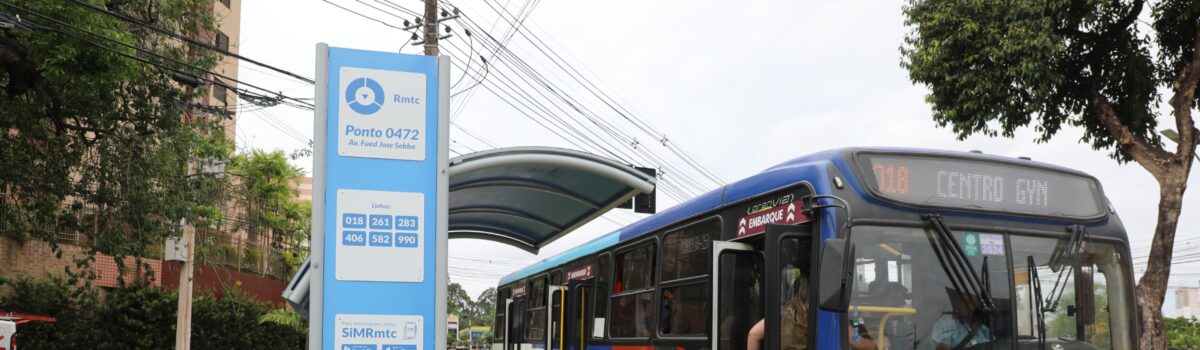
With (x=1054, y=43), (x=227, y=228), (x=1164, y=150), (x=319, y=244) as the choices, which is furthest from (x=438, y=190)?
(x=227, y=228)

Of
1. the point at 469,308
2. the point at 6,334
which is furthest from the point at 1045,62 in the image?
the point at 469,308

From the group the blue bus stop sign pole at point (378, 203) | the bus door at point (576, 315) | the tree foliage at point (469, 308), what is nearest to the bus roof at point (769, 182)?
the bus door at point (576, 315)

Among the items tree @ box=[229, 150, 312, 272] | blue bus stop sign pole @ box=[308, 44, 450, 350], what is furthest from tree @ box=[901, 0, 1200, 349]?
tree @ box=[229, 150, 312, 272]

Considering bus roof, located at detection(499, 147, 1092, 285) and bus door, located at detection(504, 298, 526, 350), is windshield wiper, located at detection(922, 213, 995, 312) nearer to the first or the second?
bus roof, located at detection(499, 147, 1092, 285)

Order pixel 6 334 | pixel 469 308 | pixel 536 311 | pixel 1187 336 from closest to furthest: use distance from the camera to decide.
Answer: pixel 536 311, pixel 6 334, pixel 1187 336, pixel 469 308

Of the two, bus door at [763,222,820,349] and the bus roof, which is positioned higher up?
the bus roof

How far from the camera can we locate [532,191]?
11125 mm

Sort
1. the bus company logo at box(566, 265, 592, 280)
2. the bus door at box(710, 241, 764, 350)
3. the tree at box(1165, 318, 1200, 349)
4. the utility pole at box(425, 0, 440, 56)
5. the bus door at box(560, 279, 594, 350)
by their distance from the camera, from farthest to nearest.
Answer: the tree at box(1165, 318, 1200, 349)
the utility pole at box(425, 0, 440, 56)
the bus company logo at box(566, 265, 592, 280)
the bus door at box(560, 279, 594, 350)
the bus door at box(710, 241, 764, 350)

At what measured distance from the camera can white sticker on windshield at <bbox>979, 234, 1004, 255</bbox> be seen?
6590 mm

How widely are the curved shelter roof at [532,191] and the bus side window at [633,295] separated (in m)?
0.58

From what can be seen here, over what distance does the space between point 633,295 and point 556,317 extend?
304 centimetres

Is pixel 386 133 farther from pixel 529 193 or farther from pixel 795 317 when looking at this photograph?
pixel 529 193

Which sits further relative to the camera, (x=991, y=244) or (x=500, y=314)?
(x=500, y=314)

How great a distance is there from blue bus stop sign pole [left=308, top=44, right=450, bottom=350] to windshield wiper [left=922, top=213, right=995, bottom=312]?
3172 mm
